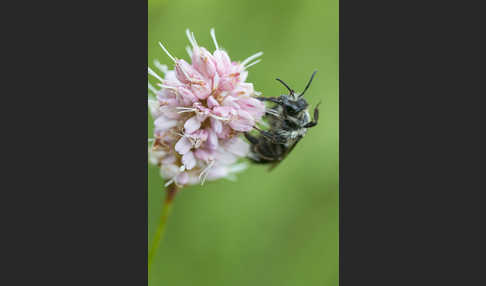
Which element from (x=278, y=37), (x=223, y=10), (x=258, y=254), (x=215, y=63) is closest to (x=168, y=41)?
(x=223, y=10)

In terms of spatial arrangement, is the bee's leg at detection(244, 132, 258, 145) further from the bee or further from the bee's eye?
the bee's eye

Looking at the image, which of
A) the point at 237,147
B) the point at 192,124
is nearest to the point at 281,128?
the point at 237,147

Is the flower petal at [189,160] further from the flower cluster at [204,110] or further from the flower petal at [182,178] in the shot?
the flower petal at [182,178]

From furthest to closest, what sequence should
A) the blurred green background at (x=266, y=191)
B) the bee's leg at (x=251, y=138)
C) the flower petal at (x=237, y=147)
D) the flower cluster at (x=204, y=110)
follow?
1. the blurred green background at (x=266, y=191)
2. the bee's leg at (x=251, y=138)
3. the flower petal at (x=237, y=147)
4. the flower cluster at (x=204, y=110)

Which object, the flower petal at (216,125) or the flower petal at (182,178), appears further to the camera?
the flower petal at (182,178)

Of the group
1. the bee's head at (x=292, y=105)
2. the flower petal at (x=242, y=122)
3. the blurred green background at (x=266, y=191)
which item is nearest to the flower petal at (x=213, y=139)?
the flower petal at (x=242, y=122)

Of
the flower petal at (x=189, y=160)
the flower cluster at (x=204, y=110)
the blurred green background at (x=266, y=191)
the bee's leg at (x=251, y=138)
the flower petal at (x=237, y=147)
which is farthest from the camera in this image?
the blurred green background at (x=266, y=191)

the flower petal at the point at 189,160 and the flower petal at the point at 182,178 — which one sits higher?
the flower petal at the point at 189,160
